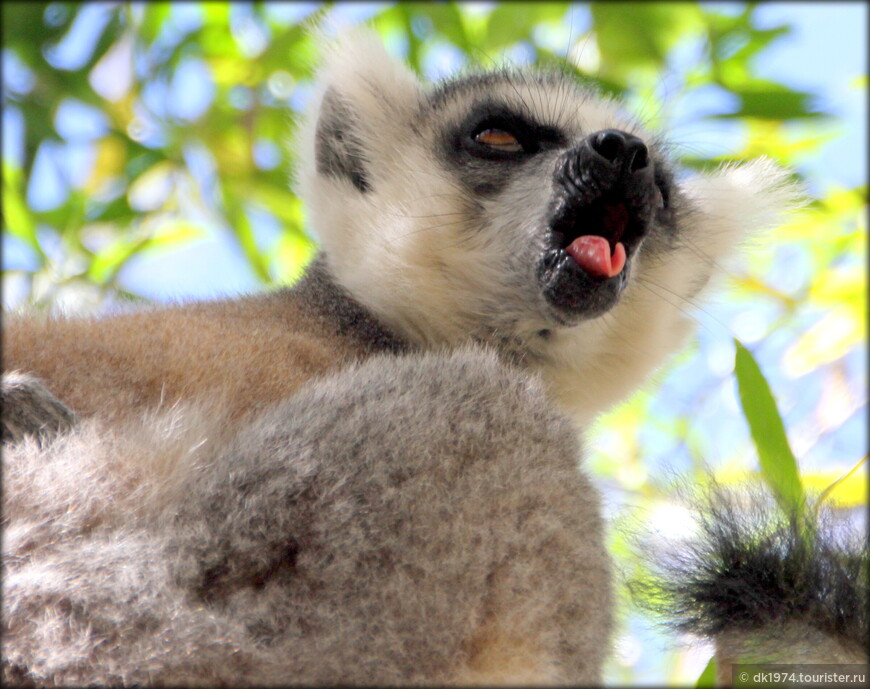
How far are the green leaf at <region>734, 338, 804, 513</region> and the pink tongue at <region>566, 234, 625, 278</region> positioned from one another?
2.20 feet

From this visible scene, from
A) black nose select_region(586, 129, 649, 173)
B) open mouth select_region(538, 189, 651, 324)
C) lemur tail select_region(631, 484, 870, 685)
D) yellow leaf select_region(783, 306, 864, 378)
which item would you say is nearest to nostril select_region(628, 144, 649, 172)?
black nose select_region(586, 129, 649, 173)

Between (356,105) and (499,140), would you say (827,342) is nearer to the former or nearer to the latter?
(499,140)

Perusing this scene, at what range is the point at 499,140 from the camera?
4848mm

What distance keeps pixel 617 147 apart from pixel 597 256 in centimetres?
50

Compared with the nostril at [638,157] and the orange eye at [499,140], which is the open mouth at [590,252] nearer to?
the nostril at [638,157]

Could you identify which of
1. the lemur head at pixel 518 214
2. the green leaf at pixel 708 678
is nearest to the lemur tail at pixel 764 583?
the green leaf at pixel 708 678

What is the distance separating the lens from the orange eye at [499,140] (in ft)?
15.8

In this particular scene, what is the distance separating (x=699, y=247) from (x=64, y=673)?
386 cm

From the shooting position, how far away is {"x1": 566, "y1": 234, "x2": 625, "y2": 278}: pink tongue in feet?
13.6

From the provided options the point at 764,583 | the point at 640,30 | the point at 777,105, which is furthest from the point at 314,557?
the point at 640,30

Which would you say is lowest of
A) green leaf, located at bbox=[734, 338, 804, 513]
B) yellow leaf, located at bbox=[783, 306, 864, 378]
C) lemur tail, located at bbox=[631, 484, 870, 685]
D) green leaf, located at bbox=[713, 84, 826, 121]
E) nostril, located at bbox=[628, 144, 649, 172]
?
yellow leaf, located at bbox=[783, 306, 864, 378]

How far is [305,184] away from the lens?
501 centimetres

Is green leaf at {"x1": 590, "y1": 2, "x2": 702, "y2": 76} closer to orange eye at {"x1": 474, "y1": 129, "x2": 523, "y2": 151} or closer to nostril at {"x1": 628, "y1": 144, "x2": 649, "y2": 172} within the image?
orange eye at {"x1": 474, "y1": 129, "x2": 523, "y2": 151}

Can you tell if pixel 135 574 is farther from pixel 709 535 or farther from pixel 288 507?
pixel 709 535
